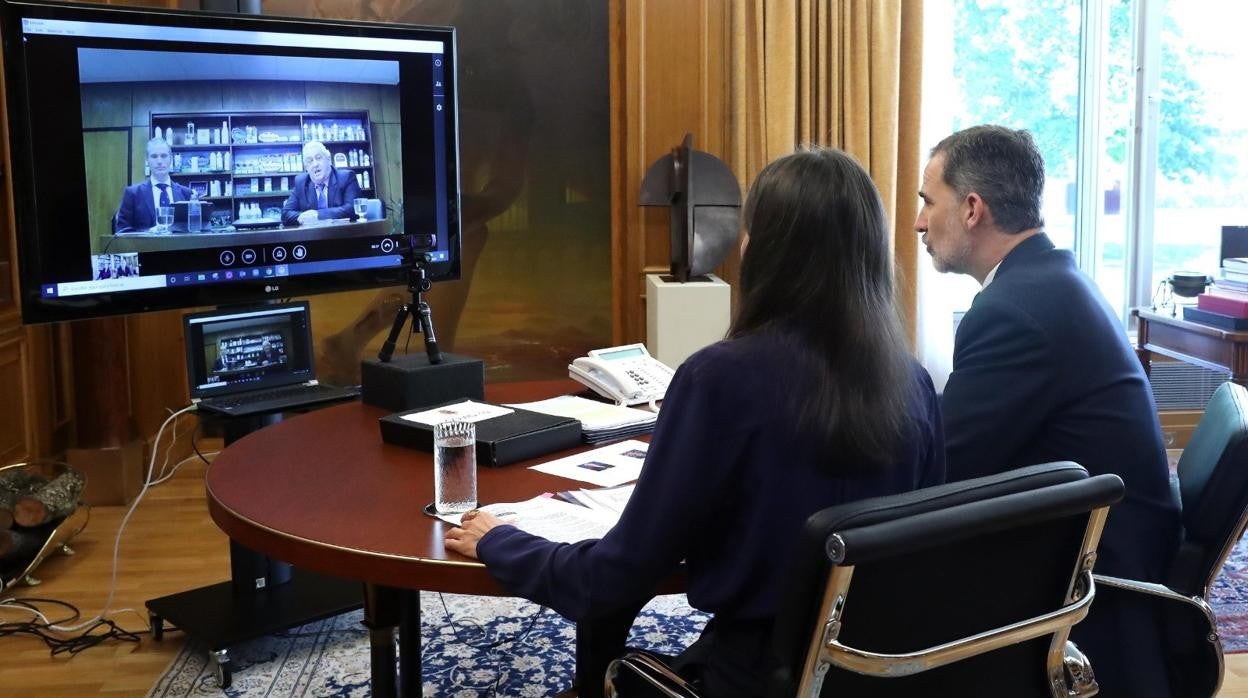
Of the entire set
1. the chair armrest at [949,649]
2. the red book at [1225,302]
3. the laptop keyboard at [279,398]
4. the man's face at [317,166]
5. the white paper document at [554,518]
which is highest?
the man's face at [317,166]

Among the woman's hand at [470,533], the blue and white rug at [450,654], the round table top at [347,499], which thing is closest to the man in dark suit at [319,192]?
the round table top at [347,499]

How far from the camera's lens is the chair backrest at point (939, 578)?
1215 mm

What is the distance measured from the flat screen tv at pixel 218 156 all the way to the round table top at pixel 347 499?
58 centimetres

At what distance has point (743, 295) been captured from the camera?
156cm

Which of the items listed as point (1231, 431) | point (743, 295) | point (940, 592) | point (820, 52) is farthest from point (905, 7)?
point (940, 592)

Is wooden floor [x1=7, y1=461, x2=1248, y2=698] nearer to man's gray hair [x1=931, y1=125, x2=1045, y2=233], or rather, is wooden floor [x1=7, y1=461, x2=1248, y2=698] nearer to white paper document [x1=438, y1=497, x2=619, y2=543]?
man's gray hair [x1=931, y1=125, x2=1045, y2=233]

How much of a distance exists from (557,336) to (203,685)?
2403mm

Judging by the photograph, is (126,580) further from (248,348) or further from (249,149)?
(249,149)

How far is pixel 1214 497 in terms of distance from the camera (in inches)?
74.6

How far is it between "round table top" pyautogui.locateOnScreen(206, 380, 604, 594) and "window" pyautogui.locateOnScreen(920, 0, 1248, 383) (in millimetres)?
3485

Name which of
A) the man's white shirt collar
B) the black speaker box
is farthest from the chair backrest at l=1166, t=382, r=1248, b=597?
the black speaker box

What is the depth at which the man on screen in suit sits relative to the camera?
192cm

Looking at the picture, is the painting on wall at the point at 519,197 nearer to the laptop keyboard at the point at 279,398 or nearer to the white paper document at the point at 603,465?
the laptop keyboard at the point at 279,398

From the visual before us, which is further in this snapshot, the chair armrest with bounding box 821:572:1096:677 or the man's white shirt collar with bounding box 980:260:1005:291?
the man's white shirt collar with bounding box 980:260:1005:291
